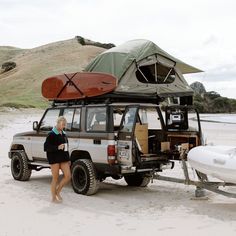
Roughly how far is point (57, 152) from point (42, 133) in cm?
214

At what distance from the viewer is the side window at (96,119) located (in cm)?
991

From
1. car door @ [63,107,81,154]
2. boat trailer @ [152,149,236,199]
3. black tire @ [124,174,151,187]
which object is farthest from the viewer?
black tire @ [124,174,151,187]

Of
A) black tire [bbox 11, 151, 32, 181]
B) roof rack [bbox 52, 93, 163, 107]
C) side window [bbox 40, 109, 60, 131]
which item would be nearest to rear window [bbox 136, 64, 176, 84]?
roof rack [bbox 52, 93, 163, 107]

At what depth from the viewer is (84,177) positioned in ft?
33.2

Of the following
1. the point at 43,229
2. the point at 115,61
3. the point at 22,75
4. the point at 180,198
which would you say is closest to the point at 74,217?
the point at 43,229

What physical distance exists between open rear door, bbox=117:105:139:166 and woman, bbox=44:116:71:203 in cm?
104

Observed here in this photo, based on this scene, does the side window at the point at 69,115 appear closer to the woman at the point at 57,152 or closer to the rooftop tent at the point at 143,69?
the rooftop tent at the point at 143,69

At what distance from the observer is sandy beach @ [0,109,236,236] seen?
289 inches

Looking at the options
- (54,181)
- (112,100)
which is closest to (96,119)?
(112,100)

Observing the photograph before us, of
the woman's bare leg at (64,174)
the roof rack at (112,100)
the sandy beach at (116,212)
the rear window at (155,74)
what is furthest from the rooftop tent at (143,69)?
the sandy beach at (116,212)

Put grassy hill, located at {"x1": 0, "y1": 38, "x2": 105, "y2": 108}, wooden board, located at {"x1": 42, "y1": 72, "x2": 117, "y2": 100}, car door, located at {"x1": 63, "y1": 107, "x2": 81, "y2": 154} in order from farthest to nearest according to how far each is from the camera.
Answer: grassy hill, located at {"x1": 0, "y1": 38, "x2": 105, "y2": 108} → car door, located at {"x1": 63, "y1": 107, "x2": 81, "y2": 154} → wooden board, located at {"x1": 42, "y1": 72, "x2": 117, "y2": 100}

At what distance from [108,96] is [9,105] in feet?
141

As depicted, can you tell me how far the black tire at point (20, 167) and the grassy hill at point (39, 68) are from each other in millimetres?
52535

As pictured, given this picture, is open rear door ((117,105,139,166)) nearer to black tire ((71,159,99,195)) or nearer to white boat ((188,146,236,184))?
black tire ((71,159,99,195))
